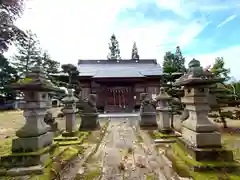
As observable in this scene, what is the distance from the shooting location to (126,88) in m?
18.0

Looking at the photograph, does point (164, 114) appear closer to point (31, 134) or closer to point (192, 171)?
point (192, 171)

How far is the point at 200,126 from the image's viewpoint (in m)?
3.12

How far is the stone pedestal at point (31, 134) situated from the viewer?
3046 mm

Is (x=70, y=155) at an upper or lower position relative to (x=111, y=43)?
lower

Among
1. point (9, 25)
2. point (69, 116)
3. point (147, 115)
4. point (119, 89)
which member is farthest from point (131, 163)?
point (119, 89)

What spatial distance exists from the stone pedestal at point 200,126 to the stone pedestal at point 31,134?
272 cm

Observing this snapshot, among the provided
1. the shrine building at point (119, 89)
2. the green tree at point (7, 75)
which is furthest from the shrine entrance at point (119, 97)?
the green tree at point (7, 75)

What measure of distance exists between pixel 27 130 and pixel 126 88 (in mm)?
14958

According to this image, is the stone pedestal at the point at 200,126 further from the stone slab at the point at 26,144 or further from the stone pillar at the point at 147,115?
the stone pillar at the point at 147,115

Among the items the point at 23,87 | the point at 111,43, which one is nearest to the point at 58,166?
the point at 23,87

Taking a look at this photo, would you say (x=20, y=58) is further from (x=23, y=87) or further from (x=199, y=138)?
(x=199, y=138)

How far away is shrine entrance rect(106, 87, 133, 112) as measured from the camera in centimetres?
1773

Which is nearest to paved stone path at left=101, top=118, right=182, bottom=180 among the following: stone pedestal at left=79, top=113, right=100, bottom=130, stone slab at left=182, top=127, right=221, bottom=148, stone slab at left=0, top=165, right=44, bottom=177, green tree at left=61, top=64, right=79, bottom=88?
stone slab at left=182, top=127, right=221, bottom=148

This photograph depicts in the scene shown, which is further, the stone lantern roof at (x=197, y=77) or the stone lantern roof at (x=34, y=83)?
the stone lantern roof at (x=34, y=83)
